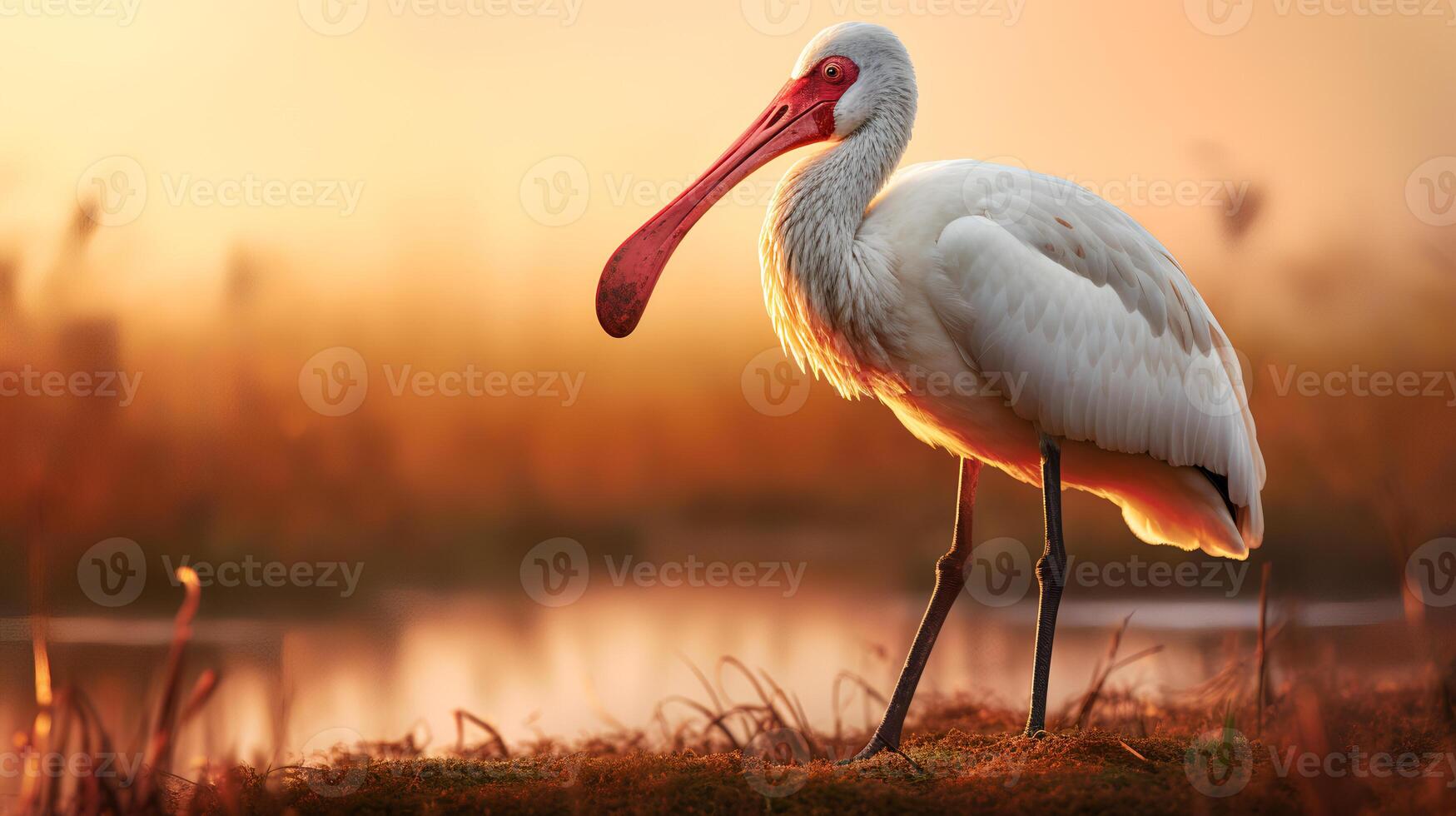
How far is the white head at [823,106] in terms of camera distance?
4.05 metres

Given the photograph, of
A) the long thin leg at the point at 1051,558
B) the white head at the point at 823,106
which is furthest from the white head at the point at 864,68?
the long thin leg at the point at 1051,558

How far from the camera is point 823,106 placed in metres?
4.11

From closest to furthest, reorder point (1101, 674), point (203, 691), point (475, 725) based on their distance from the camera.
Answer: point (203, 691) < point (475, 725) < point (1101, 674)

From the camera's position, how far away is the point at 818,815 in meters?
2.96

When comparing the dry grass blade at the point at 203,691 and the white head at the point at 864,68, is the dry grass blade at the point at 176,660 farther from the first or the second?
the white head at the point at 864,68

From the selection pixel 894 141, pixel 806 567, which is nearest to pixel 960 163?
pixel 894 141

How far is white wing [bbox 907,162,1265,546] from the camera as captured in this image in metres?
3.79

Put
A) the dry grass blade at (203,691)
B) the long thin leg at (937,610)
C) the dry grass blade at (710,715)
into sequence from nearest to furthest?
1. the dry grass blade at (203,691)
2. the long thin leg at (937,610)
3. the dry grass blade at (710,715)

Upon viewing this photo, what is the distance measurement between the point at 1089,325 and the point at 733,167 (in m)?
1.40

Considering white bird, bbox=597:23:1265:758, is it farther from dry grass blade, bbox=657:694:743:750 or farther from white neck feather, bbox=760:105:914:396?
dry grass blade, bbox=657:694:743:750

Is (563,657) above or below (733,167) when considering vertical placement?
below

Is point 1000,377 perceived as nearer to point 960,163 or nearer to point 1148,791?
point 960,163

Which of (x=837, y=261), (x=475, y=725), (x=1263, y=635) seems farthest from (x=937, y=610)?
(x=475, y=725)

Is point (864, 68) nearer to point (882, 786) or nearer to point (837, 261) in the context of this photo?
point (837, 261)
